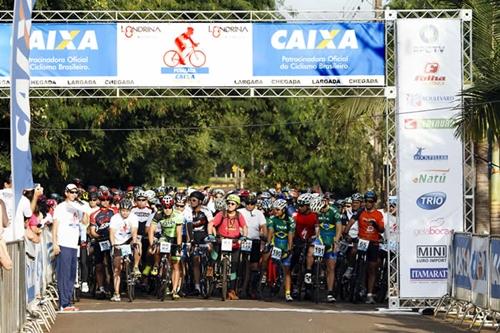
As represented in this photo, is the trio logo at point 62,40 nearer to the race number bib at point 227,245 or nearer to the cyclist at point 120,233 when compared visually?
the cyclist at point 120,233

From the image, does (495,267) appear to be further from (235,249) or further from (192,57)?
(192,57)

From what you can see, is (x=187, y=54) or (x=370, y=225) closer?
(x=187, y=54)

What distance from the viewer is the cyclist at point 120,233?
831 inches

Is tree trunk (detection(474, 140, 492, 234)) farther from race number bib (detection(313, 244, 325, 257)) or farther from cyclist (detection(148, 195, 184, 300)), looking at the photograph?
cyclist (detection(148, 195, 184, 300))

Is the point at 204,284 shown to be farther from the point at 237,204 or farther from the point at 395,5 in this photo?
the point at 395,5

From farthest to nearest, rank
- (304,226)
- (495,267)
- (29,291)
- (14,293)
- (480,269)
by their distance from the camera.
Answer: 1. (304,226)
2. (480,269)
3. (495,267)
4. (29,291)
5. (14,293)

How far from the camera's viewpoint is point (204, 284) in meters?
21.6

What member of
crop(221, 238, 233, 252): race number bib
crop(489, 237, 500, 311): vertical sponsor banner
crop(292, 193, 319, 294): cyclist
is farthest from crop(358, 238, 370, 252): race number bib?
crop(489, 237, 500, 311): vertical sponsor banner

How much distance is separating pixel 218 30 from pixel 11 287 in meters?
8.24

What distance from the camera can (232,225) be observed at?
21641 millimetres

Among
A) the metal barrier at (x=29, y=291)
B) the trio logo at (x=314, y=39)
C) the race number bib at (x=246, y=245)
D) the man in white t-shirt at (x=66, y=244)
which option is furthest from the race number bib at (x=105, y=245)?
the trio logo at (x=314, y=39)

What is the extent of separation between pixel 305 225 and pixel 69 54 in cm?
567

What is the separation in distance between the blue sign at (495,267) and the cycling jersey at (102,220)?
27.6 feet

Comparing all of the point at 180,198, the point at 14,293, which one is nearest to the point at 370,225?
the point at 180,198
